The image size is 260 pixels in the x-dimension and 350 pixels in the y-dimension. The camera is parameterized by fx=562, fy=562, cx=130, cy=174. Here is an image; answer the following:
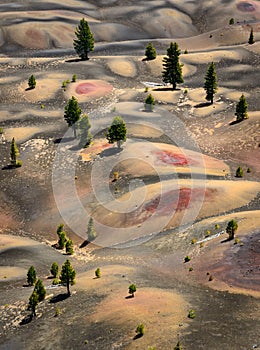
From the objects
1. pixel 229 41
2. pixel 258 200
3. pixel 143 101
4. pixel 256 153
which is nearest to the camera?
pixel 258 200

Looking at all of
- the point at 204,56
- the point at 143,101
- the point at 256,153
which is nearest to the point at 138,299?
the point at 256,153

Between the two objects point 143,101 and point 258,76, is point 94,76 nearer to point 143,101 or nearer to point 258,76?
point 143,101

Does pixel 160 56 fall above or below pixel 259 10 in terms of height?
below

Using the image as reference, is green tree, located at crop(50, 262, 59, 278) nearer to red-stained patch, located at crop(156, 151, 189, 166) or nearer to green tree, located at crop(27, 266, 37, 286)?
green tree, located at crop(27, 266, 37, 286)

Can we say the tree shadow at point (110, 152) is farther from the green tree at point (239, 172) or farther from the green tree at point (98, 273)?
the green tree at point (98, 273)

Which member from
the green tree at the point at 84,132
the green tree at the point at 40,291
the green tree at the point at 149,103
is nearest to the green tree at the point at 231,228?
the green tree at the point at 40,291
